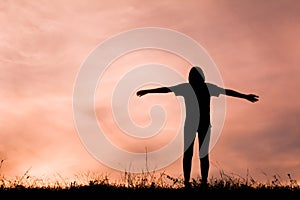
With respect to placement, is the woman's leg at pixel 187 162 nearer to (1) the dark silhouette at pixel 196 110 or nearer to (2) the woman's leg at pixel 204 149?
(1) the dark silhouette at pixel 196 110

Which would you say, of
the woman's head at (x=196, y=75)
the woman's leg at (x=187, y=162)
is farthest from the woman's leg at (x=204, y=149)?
the woman's head at (x=196, y=75)

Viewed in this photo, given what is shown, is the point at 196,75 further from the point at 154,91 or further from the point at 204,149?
the point at 204,149

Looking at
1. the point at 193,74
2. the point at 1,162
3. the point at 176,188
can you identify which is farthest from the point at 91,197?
the point at 193,74

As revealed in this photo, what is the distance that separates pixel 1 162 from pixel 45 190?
142 cm

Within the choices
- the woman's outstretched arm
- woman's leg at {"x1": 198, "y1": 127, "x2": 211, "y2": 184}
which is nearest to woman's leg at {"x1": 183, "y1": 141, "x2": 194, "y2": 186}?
woman's leg at {"x1": 198, "y1": 127, "x2": 211, "y2": 184}

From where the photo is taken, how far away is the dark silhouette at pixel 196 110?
40.4ft

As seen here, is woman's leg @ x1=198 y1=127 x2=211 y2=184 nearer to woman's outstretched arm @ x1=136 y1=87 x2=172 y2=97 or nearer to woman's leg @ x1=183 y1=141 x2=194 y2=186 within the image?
woman's leg @ x1=183 y1=141 x2=194 y2=186

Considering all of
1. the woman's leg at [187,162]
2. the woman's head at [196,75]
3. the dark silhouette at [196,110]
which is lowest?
the woman's leg at [187,162]

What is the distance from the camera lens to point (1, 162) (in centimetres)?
1126

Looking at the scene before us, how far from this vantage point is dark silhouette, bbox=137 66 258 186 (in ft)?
40.4

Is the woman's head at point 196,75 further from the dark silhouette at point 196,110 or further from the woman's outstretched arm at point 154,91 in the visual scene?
the woman's outstretched arm at point 154,91

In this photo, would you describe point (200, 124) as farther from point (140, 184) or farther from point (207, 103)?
point (140, 184)

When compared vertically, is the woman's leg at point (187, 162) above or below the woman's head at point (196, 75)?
below

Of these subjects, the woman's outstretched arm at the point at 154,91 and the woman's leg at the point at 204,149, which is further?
the woman's outstretched arm at the point at 154,91
